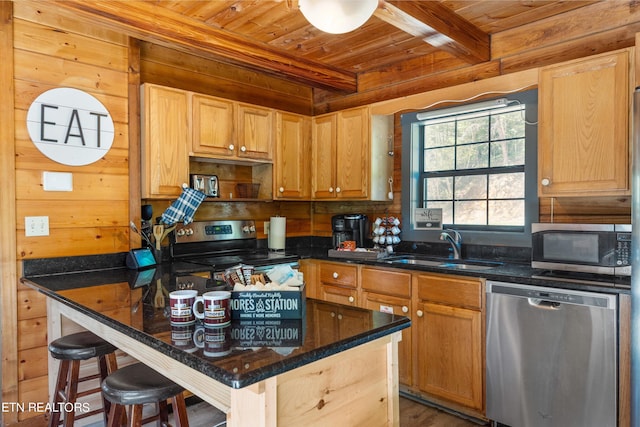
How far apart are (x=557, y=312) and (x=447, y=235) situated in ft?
3.56

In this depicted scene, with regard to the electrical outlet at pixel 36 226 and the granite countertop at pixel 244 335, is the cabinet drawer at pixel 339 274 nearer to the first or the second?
the granite countertop at pixel 244 335

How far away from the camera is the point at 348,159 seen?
11.6 feet

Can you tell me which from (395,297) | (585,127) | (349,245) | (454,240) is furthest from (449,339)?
(585,127)

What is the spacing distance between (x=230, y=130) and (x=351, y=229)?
1.25m

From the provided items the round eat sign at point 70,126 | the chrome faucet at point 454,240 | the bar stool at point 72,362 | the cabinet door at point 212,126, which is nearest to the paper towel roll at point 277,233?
the cabinet door at point 212,126

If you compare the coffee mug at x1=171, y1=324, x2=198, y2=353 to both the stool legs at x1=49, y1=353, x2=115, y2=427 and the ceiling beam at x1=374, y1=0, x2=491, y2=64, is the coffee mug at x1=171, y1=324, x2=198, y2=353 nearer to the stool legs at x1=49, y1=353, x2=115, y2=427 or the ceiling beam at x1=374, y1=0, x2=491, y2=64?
the stool legs at x1=49, y1=353, x2=115, y2=427

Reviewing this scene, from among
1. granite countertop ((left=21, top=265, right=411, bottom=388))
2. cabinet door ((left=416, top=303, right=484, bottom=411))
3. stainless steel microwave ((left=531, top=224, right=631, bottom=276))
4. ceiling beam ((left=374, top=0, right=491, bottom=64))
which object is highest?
ceiling beam ((left=374, top=0, right=491, bottom=64))

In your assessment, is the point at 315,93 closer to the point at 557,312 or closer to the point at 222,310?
the point at 557,312

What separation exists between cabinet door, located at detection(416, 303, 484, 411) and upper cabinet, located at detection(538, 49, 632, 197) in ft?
2.91

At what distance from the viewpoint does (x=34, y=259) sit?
94.8 inches

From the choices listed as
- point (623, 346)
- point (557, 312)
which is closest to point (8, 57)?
point (557, 312)

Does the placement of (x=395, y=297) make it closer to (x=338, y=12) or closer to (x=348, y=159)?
(x=348, y=159)

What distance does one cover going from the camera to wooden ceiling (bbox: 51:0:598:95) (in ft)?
7.94

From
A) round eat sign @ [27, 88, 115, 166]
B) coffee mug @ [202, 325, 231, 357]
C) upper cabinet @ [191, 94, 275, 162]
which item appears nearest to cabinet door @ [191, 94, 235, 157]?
upper cabinet @ [191, 94, 275, 162]
